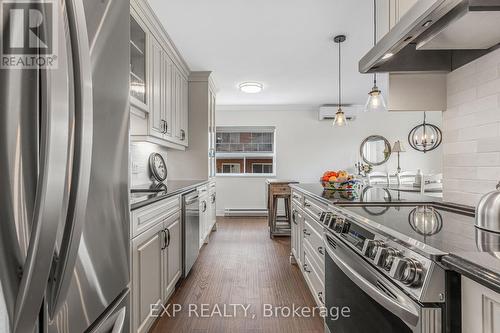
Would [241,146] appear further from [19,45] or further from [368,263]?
[19,45]

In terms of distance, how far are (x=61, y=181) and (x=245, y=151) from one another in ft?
19.2

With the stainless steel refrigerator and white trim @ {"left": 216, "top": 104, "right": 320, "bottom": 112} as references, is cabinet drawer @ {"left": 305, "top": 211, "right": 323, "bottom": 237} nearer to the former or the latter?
the stainless steel refrigerator

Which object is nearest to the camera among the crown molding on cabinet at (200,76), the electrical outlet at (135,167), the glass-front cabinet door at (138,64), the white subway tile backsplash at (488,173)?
the white subway tile backsplash at (488,173)

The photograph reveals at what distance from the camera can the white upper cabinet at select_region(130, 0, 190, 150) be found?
7.34 ft

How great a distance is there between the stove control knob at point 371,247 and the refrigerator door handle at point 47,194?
3.13 ft

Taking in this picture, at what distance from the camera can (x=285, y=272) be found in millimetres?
2855

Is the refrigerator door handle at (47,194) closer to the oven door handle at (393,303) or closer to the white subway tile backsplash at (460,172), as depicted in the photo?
the oven door handle at (393,303)

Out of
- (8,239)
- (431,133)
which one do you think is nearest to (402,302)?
(8,239)

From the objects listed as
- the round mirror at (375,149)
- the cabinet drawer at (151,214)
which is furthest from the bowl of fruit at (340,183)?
the round mirror at (375,149)

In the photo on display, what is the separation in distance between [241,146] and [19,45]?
5899mm

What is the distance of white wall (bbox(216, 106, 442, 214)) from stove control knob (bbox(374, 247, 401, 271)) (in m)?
5.35

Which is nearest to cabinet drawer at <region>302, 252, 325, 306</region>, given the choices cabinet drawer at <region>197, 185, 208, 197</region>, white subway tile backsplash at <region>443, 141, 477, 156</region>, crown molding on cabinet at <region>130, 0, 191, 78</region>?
white subway tile backsplash at <region>443, 141, 477, 156</region>

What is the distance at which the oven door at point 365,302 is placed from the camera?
752 millimetres

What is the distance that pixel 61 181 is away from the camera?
1.83 ft
